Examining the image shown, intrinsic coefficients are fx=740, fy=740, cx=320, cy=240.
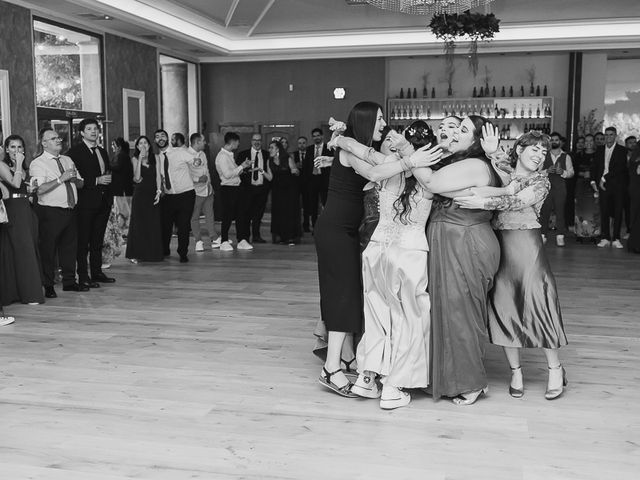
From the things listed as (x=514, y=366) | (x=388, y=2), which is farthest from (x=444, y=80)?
(x=514, y=366)

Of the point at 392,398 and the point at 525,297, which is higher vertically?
the point at 525,297

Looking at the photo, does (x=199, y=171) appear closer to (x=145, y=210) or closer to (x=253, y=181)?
(x=253, y=181)

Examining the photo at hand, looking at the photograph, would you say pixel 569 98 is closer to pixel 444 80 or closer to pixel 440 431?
pixel 444 80

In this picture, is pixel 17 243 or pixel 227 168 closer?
pixel 17 243

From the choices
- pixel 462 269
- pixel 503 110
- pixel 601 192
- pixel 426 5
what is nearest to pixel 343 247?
pixel 462 269

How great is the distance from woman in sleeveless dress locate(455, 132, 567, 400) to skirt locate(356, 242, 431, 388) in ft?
1.50

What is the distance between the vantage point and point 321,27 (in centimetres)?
1290

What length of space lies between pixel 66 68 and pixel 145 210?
267 cm

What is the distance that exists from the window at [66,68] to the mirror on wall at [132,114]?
2.00 ft

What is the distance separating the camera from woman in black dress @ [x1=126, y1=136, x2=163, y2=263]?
8.78 meters

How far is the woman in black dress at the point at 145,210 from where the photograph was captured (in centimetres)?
878

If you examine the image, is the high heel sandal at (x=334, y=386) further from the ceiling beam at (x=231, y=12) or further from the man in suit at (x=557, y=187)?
the ceiling beam at (x=231, y=12)

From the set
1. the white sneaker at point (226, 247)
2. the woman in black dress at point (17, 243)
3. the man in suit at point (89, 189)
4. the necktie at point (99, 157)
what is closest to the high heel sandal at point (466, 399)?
the woman in black dress at point (17, 243)

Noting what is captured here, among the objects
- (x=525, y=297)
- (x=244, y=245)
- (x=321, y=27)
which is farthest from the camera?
→ (x=321, y=27)
